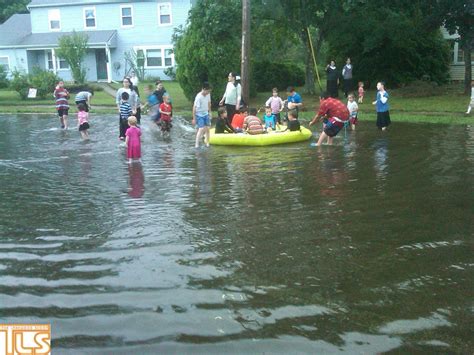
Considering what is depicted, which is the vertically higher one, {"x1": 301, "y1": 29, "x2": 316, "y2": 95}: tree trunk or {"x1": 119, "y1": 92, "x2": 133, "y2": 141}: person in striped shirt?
{"x1": 301, "y1": 29, "x2": 316, "y2": 95}: tree trunk

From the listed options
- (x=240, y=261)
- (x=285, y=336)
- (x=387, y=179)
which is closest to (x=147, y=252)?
(x=240, y=261)

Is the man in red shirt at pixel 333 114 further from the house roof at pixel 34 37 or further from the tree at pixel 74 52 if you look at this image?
the house roof at pixel 34 37

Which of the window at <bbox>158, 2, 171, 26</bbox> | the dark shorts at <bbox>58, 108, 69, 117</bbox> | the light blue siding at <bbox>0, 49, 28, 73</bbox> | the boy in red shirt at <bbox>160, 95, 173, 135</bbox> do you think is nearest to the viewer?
the boy in red shirt at <bbox>160, 95, 173, 135</bbox>

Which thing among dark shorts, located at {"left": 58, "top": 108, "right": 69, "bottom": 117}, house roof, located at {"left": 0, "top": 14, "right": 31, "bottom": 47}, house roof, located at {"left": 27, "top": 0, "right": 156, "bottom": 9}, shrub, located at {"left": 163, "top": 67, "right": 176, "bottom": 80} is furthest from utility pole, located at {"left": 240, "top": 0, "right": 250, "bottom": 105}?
house roof, located at {"left": 0, "top": 14, "right": 31, "bottom": 47}

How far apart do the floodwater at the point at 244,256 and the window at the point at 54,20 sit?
107ft

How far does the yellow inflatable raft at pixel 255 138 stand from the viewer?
15.5 metres

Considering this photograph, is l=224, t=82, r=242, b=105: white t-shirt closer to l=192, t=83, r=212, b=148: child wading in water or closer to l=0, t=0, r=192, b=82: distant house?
l=192, t=83, r=212, b=148: child wading in water

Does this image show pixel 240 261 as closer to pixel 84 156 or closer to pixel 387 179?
pixel 387 179

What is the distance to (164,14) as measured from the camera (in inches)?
1609

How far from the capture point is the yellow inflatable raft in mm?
15539

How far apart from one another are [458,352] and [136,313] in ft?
8.87

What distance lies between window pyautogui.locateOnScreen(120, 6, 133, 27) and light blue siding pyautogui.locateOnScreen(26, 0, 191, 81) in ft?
0.67

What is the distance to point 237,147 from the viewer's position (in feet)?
51.1

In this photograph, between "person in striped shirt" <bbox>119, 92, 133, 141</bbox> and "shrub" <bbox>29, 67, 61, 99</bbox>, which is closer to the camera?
"person in striped shirt" <bbox>119, 92, 133, 141</bbox>
